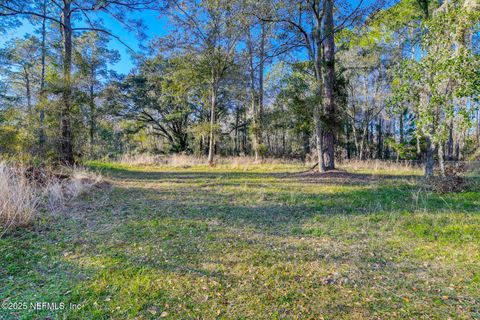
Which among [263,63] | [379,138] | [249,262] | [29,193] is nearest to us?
[249,262]

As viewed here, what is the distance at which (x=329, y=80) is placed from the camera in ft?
25.1

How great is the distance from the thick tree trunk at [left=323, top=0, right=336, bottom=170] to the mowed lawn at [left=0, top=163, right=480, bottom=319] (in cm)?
396

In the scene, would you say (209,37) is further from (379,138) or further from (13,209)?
(379,138)

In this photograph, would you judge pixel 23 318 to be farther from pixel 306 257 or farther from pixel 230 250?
pixel 306 257

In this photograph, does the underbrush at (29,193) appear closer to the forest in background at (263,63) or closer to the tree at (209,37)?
the forest in background at (263,63)

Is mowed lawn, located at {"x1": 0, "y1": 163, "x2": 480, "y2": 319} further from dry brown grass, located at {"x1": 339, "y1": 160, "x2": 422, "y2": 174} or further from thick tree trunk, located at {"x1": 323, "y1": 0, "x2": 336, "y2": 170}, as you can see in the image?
dry brown grass, located at {"x1": 339, "y1": 160, "x2": 422, "y2": 174}

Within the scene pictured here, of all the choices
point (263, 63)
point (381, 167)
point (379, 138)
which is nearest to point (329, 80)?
point (263, 63)

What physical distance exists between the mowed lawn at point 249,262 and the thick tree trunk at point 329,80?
396cm

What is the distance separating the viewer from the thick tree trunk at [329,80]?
7.46 metres

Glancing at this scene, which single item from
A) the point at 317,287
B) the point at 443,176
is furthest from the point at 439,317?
the point at 443,176

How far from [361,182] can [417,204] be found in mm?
2322

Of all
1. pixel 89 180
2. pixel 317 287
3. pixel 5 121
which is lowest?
pixel 317 287

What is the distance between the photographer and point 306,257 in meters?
2.33

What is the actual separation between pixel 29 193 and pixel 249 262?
3.32m
